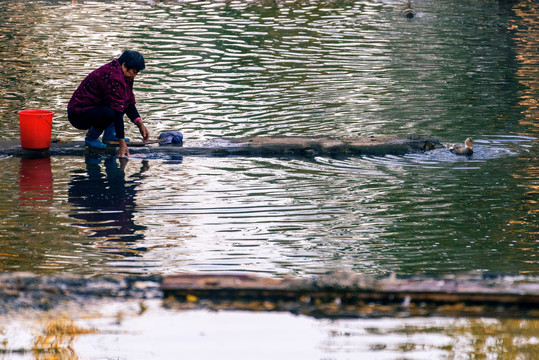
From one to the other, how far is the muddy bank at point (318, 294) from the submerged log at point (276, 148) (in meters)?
4.48

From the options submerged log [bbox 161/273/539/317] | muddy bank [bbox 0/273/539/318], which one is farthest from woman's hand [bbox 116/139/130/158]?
submerged log [bbox 161/273/539/317]

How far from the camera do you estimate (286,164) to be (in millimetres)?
8148

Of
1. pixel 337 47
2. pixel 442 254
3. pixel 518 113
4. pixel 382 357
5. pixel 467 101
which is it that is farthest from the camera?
pixel 337 47

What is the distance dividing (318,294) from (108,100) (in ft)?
16.5

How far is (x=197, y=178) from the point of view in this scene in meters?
7.62

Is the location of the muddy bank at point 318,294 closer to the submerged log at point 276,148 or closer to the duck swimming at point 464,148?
the duck swimming at point 464,148

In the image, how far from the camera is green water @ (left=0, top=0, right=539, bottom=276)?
218 inches

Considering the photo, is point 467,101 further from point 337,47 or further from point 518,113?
point 337,47

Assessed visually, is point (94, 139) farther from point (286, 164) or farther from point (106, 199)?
point (286, 164)

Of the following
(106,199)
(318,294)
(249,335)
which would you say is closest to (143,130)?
(106,199)

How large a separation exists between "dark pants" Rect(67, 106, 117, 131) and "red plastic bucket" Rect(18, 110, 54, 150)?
0.33 m

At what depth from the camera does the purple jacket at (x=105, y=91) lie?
312 inches

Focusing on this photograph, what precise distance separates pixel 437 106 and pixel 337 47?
17.6 feet

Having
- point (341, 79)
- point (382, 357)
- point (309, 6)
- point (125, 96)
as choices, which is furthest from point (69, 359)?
point (309, 6)
